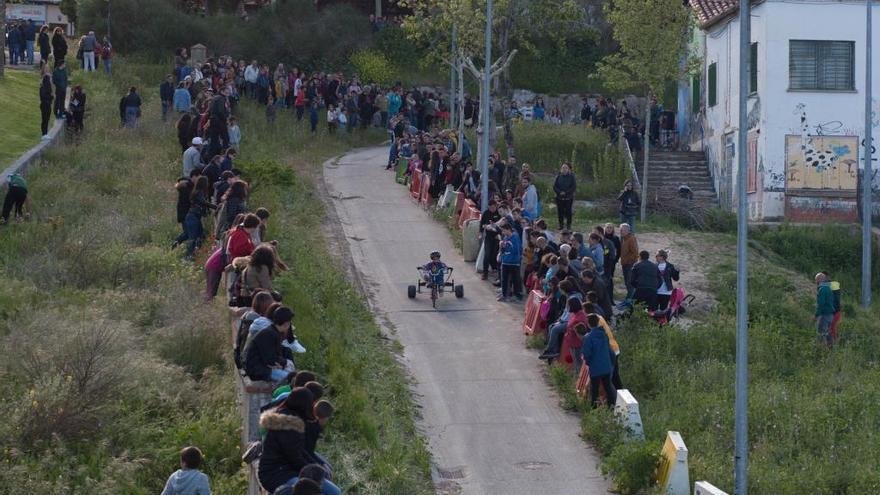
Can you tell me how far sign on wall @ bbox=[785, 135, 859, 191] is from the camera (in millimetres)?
35812

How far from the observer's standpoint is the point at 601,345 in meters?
17.8

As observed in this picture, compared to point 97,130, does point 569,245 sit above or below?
below

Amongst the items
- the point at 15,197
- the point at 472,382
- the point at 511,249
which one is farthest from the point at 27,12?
the point at 472,382

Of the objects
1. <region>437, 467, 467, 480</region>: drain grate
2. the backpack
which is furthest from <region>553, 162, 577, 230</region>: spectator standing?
the backpack

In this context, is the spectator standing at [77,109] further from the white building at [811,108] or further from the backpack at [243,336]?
the backpack at [243,336]

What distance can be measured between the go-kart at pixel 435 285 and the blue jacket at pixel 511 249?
983mm

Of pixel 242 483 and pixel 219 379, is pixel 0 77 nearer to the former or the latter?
pixel 219 379

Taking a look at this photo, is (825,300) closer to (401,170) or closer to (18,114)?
(401,170)

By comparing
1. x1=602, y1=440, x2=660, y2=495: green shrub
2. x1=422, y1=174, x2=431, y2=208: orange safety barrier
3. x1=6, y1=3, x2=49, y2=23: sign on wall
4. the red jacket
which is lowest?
x1=602, y1=440, x2=660, y2=495: green shrub

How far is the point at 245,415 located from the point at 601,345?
5.05 metres

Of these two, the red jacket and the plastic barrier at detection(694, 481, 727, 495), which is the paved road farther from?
the red jacket

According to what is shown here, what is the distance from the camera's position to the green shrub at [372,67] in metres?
53.8

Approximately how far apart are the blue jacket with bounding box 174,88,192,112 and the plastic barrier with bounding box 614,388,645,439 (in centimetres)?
2290

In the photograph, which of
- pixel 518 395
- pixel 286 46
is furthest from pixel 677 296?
pixel 286 46
